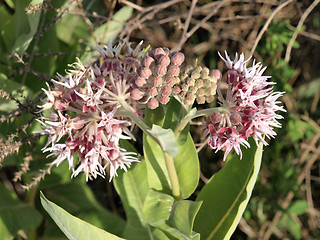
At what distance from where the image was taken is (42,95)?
1791 mm

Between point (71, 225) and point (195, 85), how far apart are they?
2.10 feet

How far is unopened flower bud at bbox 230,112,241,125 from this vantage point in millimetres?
1296

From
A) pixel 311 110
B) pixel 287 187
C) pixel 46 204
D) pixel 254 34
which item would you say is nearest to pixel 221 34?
pixel 254 34

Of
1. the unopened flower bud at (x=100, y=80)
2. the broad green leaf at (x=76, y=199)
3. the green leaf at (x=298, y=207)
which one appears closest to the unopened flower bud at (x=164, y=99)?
the unopened flower bud at (x=100, y=80)

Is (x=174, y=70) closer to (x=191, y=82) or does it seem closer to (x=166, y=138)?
(x=191, y=82)

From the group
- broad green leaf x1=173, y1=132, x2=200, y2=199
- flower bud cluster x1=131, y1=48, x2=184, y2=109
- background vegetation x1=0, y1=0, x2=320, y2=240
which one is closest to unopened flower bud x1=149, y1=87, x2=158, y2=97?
flower bud cluster x1=131, y1=48, x2=184, y2=109

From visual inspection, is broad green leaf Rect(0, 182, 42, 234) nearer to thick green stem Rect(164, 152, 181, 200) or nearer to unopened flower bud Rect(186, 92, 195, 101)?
thick green stem Rect(164, 152, 181, 200)

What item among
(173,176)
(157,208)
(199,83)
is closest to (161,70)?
(199,83)

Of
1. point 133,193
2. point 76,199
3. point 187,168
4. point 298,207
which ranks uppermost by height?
point 187,168

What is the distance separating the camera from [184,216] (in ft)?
4.62

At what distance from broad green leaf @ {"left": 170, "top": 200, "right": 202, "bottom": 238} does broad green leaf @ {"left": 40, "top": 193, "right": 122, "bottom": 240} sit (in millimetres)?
250

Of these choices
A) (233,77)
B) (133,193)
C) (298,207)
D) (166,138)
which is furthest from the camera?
(298,207)

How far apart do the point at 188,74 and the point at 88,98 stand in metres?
0.34

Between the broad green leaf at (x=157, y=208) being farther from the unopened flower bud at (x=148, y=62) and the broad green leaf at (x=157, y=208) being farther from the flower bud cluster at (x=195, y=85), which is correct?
the unopened flower bud at (x=148, y=62)
